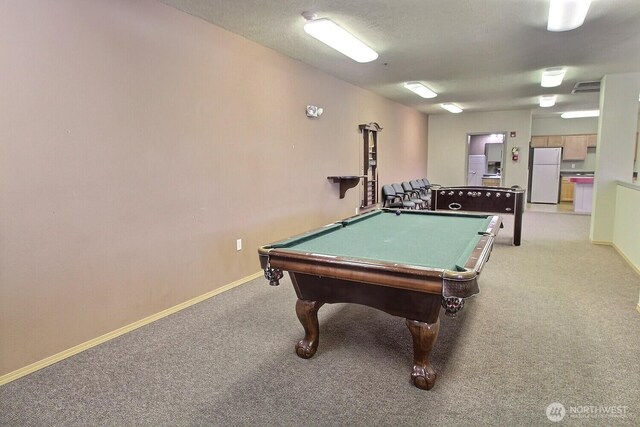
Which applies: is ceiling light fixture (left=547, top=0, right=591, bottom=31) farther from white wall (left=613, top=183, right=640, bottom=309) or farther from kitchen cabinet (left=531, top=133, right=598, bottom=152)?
kitchen cabinet (left=531, top=133, right=598, bottom=152)

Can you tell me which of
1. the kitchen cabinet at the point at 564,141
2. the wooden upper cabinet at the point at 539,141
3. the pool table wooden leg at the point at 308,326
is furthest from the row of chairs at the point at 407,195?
the pool table wooden leg at the point at 308,326

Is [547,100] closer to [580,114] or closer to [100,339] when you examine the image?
[580,114]

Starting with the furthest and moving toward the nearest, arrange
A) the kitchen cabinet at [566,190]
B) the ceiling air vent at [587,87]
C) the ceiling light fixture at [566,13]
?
1. the kitchen cabinet at [566,190]
2. the ceiling air vent at [587,87]
3. the ceiling light fixture at [566,13]

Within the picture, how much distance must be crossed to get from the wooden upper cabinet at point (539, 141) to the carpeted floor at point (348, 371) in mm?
8330

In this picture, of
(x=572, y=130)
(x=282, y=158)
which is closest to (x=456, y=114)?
(x=572, y=130)

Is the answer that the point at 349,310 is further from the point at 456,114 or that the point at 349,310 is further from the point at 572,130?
the point at 572,130

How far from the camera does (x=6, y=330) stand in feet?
7.31

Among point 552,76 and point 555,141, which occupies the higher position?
point 552,76

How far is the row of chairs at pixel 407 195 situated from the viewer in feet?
23.3

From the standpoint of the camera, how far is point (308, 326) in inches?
97.3

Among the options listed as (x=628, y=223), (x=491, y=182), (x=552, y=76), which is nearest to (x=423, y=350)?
(x=628, y=223)

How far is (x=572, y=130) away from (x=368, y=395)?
1137 centimetres

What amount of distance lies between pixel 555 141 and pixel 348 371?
10883 mm

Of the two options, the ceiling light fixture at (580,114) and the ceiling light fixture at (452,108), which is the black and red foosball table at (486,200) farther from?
the ceiling light fixture at (580,114)
